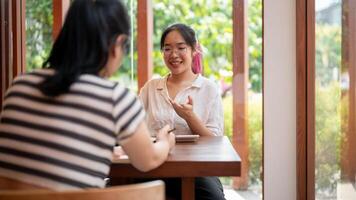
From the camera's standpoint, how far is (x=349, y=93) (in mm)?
2709

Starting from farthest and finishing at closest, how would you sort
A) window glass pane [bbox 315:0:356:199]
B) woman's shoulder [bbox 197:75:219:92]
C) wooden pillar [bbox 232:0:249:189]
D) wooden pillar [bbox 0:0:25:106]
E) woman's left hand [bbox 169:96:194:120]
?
1. wooden pillar [bbox 232:0:249:189]
2. wooden pillar [bbox 0:0:25:106]
3. window glass pane [bbox 315:0:356:199]
4. woman's shoulder [bbox 197:75:219:92]
5. woman's left hand [bbox 169:96:194:120]

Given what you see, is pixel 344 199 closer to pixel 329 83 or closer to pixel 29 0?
pixel 329 83

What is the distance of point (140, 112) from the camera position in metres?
1.31

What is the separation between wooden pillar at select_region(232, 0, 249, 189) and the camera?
133 inches

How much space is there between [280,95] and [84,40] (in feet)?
7.19

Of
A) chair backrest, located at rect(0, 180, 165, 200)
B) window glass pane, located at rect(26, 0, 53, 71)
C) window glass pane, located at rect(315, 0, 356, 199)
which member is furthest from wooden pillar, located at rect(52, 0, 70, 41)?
chair backrest, located at rect(0, 180, 165, 200)

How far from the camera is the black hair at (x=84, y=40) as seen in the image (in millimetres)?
1265

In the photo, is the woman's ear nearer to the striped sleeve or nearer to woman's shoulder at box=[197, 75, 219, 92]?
the striped sleeve

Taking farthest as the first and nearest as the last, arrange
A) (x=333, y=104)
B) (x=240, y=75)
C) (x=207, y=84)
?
(x=240, y=75) < (x=333, y=104) < (x=207, y=84)

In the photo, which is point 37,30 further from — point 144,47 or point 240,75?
point 240,75

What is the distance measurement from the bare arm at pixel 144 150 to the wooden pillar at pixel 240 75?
188cm

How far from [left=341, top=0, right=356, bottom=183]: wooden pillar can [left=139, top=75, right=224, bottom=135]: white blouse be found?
2.28ft

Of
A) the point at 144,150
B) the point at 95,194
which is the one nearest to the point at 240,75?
the point at 144,150

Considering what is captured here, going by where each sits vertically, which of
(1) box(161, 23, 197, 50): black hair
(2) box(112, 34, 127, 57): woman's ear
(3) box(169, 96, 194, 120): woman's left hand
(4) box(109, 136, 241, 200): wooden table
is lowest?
(4) box(109, 136, 241, 200): wooden table
